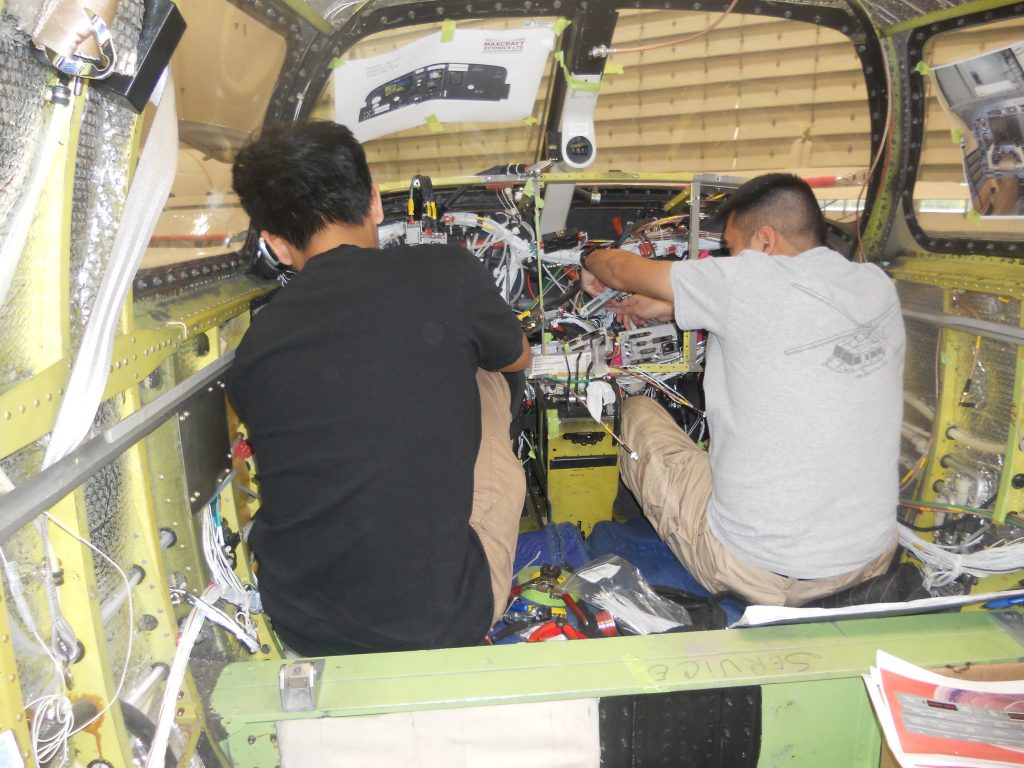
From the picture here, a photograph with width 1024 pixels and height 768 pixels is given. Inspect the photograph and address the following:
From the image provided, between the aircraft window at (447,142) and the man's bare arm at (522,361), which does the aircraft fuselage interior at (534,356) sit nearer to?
the aircraft window at (447,142)

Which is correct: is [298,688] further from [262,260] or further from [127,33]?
[262,260]

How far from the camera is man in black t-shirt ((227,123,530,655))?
4.47 feet

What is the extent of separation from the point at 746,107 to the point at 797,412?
1947 mm

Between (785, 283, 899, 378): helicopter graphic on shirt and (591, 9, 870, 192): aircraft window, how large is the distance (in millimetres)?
1279

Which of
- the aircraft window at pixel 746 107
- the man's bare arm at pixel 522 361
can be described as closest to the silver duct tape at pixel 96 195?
the man's bare arm at pixel 522 361

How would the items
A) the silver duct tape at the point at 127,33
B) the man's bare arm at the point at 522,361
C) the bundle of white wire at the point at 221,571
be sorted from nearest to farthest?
the silver duct tape at the point at 127,33
the bundle of white wire at the point at 221,571
the man's bare arm at the point at 522,361

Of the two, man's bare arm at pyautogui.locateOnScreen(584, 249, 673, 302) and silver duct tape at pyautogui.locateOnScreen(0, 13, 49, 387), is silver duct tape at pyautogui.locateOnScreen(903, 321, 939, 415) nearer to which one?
man's bare arm at pyautogui.locateOnScreen(584, 249, 673, 302)

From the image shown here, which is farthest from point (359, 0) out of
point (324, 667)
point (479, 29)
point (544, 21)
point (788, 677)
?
point (788, 677)

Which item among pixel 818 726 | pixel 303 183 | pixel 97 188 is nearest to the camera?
pixel 97 188

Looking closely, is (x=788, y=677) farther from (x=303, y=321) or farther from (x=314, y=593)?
(x=303, y=321)

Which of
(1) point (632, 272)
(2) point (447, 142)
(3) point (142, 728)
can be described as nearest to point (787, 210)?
(1) point (632, 272)

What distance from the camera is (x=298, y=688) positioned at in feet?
3.84

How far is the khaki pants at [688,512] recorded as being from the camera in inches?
74.7

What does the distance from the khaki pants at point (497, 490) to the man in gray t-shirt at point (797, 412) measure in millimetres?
671
